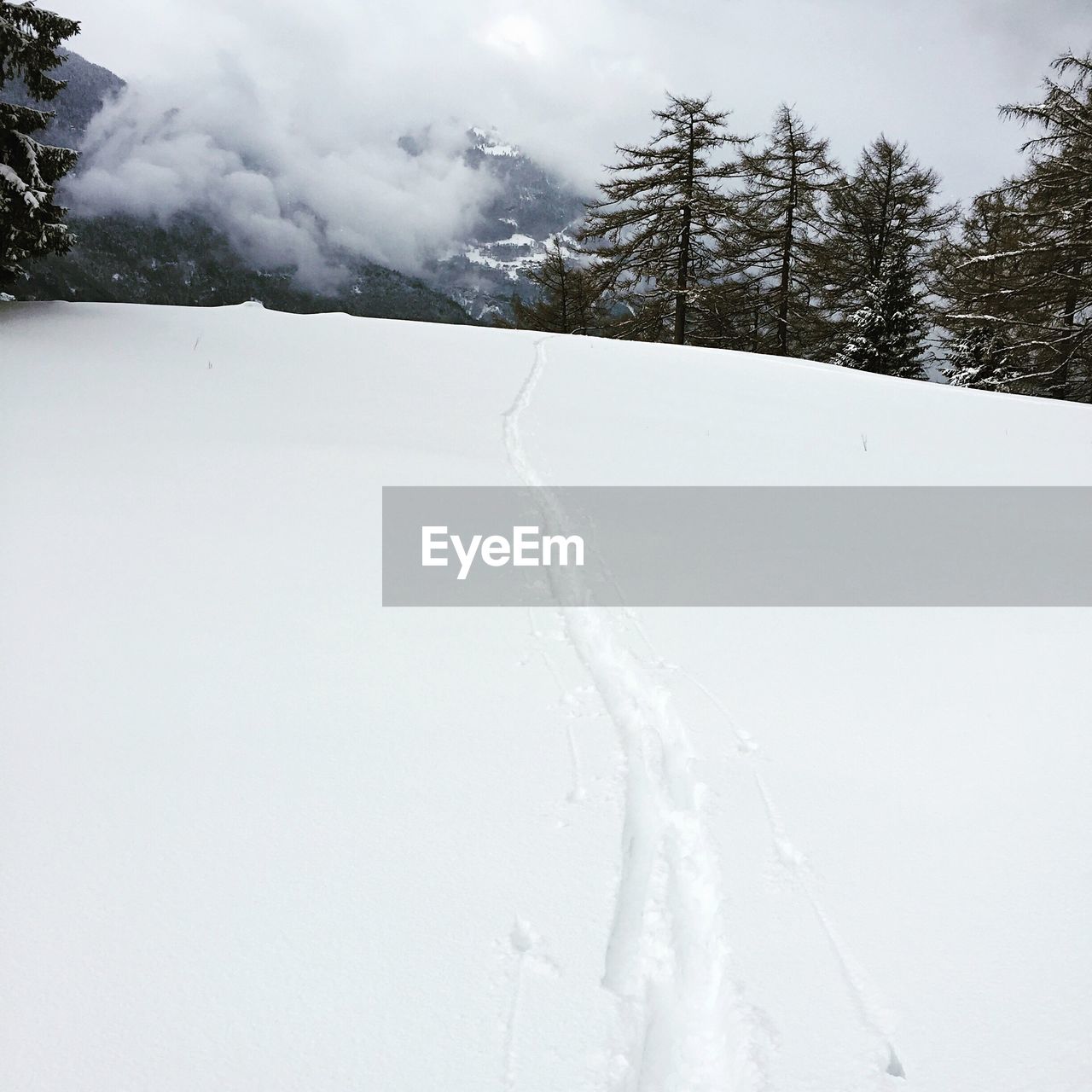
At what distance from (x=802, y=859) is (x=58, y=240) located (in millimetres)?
12172

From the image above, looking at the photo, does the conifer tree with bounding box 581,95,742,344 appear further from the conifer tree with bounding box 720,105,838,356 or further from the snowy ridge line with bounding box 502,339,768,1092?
the snowy ridge line with bounding box 502,339,768,1092

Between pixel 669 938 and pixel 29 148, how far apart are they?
1229 centimetres

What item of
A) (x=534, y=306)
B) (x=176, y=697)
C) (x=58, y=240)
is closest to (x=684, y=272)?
(x=534, y=306)

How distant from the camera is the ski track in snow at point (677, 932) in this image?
1684mm

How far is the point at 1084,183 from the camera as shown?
45.6 feet

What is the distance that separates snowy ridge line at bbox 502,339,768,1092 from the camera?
5.51ft

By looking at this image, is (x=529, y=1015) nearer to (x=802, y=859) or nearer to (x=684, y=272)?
(x=802, y=859)

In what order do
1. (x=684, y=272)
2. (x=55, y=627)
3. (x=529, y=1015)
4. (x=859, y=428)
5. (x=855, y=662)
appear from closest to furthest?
(x=529, y=1015)
(x=55, y=627)
(x=855, y=662)
(x=859, y=428)
(x=684, y=272)

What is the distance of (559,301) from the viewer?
97.8 feet

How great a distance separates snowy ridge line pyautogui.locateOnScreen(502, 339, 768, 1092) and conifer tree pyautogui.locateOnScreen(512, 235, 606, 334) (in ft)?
79.0

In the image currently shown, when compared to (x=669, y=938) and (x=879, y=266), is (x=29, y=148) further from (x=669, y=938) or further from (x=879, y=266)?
(x=879, y=266)

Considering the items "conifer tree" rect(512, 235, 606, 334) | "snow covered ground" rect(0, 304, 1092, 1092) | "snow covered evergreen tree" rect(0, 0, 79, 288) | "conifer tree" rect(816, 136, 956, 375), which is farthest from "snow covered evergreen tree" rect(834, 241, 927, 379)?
"snow covered evergreen tree" rect(0, 0, 79, 288)

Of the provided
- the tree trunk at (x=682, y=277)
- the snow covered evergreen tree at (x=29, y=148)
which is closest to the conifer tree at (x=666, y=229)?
the tree trunk at (x=682, y=277)

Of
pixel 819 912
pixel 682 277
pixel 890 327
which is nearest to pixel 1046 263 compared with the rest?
pixel 890 327
